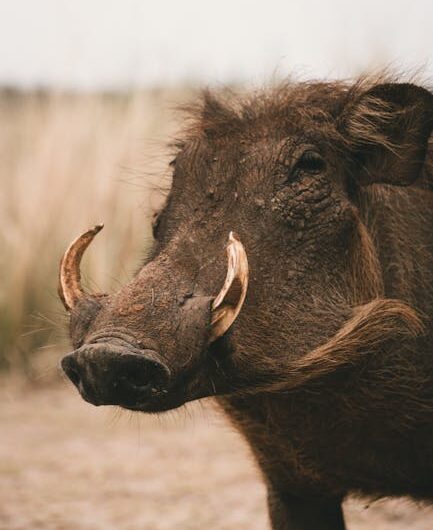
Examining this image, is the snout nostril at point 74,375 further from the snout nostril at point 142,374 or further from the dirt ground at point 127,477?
the dirt ground at point 127,477

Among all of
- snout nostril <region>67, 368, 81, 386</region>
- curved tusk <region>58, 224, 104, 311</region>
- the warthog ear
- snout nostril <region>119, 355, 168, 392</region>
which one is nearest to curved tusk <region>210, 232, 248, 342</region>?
snout nostril <region>119, 355, 168, 392</region>

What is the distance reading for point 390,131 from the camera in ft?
11.7

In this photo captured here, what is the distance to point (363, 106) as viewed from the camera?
3.52 metres

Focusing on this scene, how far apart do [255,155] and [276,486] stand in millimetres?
1263

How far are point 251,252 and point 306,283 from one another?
20 cm

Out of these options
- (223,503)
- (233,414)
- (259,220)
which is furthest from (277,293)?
(223,503)

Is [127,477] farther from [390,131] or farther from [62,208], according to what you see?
[62,208]

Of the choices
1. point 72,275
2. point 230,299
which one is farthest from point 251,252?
point 72,275

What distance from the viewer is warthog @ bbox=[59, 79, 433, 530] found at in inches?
117

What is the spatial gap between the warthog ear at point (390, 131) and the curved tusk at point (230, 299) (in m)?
0.81

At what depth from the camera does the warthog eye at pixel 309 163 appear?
342 cm

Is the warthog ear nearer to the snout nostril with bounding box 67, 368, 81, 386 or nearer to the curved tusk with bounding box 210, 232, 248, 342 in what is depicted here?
the curved tusk with bounding box 210, 232, 248, 342

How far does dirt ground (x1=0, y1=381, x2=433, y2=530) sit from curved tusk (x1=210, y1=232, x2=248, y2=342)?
1281 mm

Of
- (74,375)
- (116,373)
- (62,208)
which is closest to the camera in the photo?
(116,373)
